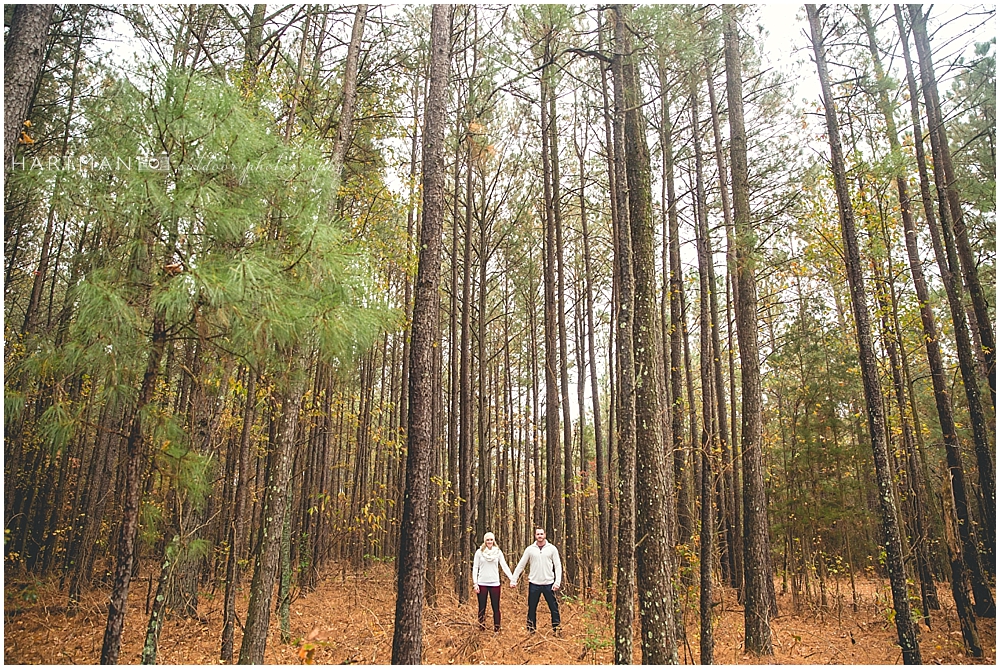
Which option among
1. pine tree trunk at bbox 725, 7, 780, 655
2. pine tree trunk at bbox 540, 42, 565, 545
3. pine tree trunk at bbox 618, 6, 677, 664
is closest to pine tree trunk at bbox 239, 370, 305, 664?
pine tree trunk at bbox 618, 6, 677, 664

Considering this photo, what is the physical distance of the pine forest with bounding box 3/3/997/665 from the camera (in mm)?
4719

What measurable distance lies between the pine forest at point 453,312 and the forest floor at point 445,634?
0.24ft

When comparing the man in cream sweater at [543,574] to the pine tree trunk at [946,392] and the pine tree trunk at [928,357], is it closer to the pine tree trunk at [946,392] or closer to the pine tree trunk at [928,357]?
the pine tree trunk at [928,357]

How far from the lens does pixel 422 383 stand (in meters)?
5.07

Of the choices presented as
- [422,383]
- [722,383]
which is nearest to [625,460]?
[422,383]

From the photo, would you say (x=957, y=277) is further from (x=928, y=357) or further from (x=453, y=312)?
(x=453, y=312)

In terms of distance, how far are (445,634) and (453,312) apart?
551 cm

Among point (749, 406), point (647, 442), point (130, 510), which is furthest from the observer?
point (749, 406)

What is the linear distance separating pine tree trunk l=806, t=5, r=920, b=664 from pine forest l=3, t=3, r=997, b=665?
47 millimetres

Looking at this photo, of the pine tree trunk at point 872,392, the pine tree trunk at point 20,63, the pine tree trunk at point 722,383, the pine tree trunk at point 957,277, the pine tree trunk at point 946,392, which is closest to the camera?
the pine tree trunk at point 20,63

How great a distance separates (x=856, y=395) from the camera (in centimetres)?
1193

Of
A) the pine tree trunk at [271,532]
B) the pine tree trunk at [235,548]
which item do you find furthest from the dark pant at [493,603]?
the pine tree trunk at [235,548]

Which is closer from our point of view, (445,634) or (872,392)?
(872,392)

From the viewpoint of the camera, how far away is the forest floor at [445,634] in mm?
6844
